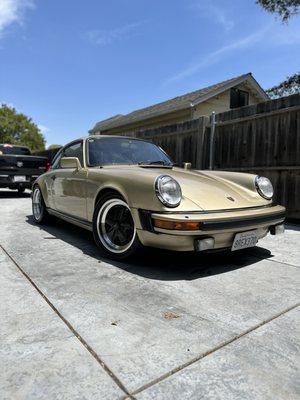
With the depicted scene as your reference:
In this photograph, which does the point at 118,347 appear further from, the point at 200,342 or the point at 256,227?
the point at 256,227

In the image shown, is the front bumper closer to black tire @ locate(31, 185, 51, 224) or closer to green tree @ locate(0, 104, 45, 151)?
black tire @ locate(31, 185, 51, 224)

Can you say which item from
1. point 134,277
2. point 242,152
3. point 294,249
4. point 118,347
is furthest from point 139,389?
point 242,152

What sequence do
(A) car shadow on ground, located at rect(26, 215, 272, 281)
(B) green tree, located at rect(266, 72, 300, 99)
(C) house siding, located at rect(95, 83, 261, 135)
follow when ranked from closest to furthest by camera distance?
(A) car shadow on ground, located at rect(26, 215, 272, 281)
(C) house siding, located at rect(95, 83, 261, 135)
(B) green tree, located at rect(266, 72, 300, 99)

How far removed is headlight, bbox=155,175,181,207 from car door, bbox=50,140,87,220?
1.35 m

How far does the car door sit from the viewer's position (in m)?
4.34

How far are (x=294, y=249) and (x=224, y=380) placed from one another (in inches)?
117

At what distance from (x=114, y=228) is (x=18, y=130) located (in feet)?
158

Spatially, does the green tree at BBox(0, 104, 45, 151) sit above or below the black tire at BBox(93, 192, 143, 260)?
above

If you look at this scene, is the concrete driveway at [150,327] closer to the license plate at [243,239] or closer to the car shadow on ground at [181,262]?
the car shadow on ground at [181,262]

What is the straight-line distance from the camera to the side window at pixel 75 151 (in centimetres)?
473

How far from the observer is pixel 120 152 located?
457 centimetres

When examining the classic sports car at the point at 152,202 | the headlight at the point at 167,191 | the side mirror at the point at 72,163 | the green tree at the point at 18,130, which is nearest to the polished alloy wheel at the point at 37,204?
the classic sports car at the point at 152,202

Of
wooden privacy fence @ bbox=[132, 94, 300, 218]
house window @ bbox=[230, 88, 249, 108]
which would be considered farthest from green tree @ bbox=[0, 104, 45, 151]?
wooden privacy fence @ bbox=[132, 94, 300, 218]

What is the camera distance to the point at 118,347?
2.03 m
